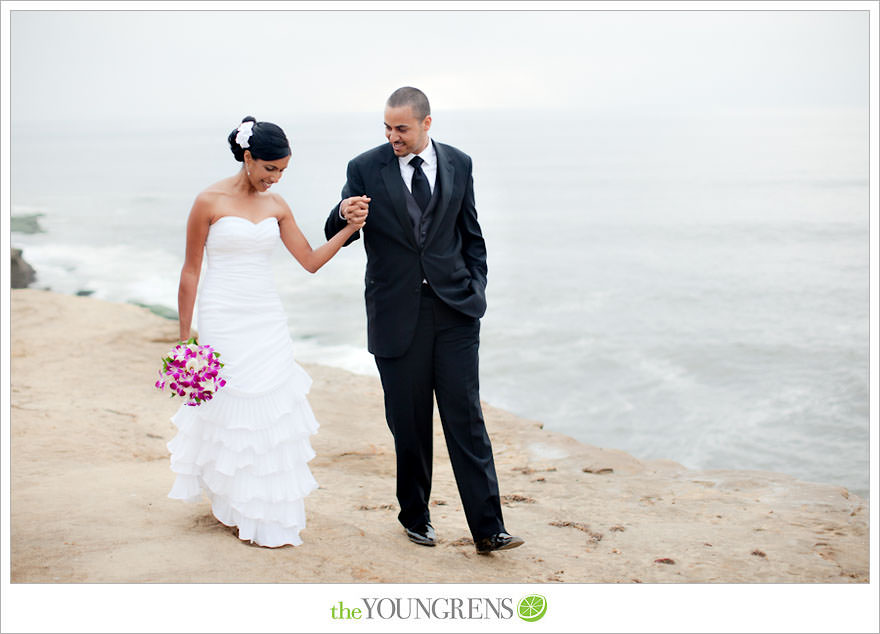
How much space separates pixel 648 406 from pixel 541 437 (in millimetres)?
2758

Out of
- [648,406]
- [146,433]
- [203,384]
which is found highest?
[203,384]

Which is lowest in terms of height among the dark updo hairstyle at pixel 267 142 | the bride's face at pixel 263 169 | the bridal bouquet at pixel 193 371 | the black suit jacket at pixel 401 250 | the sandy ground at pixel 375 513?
the sandy ground at pixel 375 513

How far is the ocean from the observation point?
9.23 m

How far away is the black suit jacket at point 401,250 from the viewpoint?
4.00 m

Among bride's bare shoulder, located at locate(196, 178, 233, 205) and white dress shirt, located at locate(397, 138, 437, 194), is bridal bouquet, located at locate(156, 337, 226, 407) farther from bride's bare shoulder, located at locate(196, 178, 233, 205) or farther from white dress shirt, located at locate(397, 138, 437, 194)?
white dress shirt, located at locate(397, 138, 437, 194)

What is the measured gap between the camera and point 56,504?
443 cm

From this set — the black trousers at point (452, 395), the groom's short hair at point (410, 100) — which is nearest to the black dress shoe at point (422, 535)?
the black trousers at point (452, 395)

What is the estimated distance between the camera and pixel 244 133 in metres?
3.82

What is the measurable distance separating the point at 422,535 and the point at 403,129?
1.92 metres

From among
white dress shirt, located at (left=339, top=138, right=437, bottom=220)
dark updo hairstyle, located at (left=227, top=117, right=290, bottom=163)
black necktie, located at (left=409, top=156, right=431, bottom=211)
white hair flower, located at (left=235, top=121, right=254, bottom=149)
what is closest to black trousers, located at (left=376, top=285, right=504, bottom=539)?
black necktie, located at (left=409, top=156, right=431, bottom=211)

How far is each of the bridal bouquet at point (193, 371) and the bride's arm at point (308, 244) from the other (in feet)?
1.89

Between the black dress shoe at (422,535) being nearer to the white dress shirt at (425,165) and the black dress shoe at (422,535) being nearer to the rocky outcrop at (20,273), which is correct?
the white dress shirt at (425,165)

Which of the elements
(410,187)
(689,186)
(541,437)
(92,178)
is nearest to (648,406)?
(541,437)

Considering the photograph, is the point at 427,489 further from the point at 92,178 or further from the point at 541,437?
the point at 92,178
